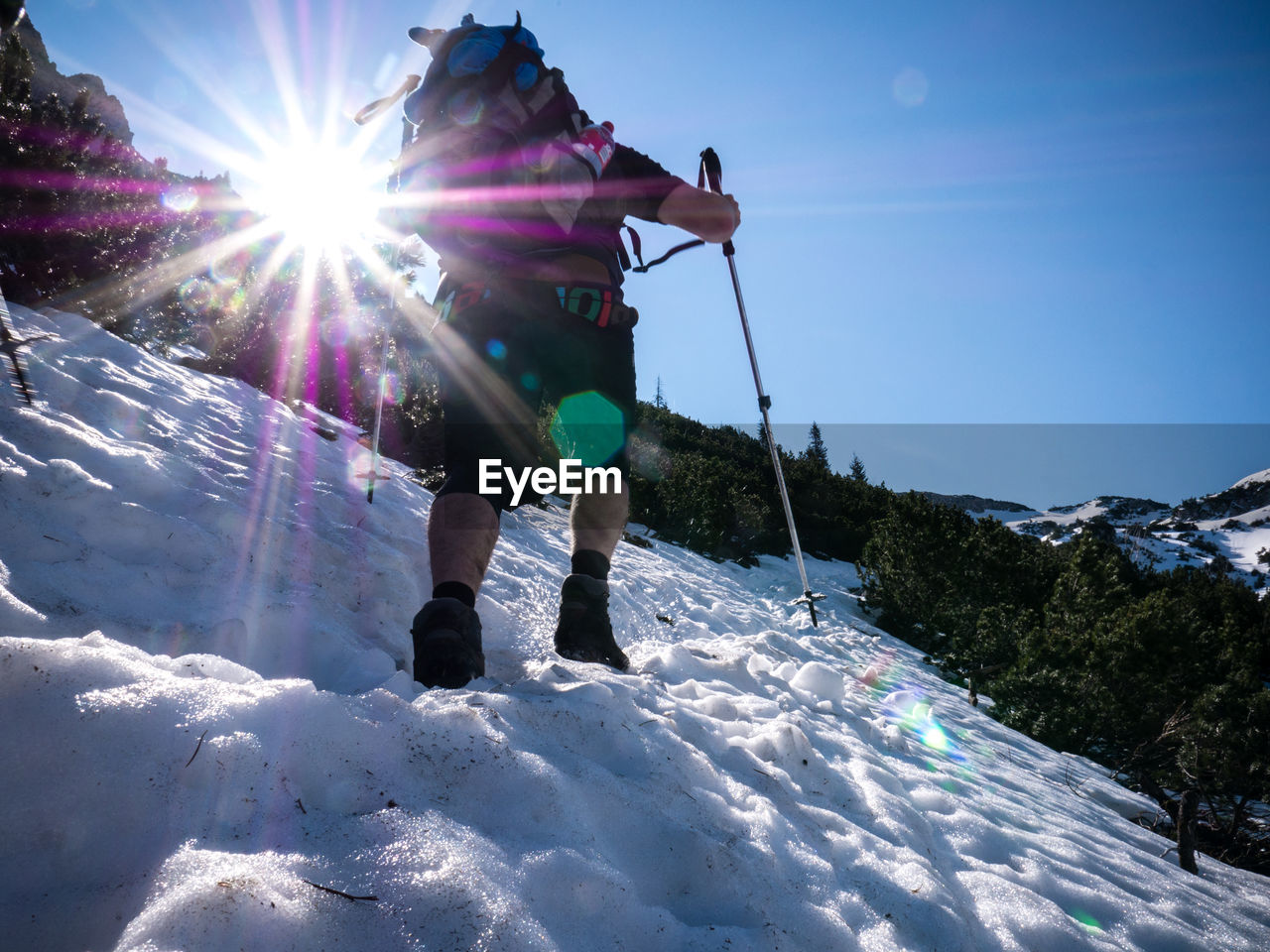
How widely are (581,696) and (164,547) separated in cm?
135

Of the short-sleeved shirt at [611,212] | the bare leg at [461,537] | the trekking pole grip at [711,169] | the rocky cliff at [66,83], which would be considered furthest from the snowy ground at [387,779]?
the rocky cliff at [66,83]

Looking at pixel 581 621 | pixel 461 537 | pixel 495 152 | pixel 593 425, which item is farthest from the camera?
pixel 593 425

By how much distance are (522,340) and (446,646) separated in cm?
A: 105

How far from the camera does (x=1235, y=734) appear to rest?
268 inches

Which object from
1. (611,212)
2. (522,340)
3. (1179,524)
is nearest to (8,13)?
(522,340)

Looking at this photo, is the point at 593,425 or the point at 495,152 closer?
the point at 495,152

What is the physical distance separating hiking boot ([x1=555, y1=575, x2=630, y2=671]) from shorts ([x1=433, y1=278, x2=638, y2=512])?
0.37 m

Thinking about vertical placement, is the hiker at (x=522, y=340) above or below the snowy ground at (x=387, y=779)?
above

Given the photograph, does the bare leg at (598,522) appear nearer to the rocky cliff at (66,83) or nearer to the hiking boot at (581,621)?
the hiking boot at (581,621)

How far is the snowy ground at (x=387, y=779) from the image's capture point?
741 millimetres

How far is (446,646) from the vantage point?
1.51 metres

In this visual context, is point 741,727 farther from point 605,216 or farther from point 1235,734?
point 1235,734

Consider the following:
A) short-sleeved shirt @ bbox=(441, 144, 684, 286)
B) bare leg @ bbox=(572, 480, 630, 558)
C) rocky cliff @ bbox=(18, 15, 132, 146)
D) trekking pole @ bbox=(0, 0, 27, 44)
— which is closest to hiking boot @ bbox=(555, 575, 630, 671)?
bare leg @ bbox=(572, 480, 630, 558)

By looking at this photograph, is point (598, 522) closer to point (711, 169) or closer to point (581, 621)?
point (581, 621)
